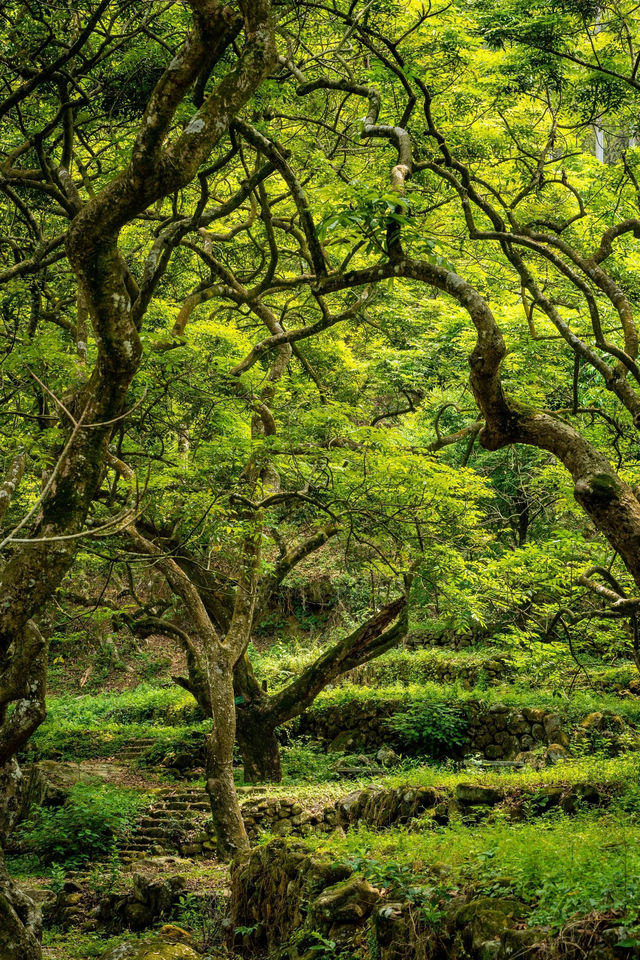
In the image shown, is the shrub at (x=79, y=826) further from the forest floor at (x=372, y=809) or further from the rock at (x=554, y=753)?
the rock at (x=554, y=753)

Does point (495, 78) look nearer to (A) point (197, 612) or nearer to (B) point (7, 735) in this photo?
(A) point (197, 612)

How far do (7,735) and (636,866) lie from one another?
505 centimetres

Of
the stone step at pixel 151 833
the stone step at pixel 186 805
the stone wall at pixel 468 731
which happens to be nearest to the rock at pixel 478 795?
the stone wall at pixel 468 731

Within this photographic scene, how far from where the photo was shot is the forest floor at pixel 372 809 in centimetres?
425

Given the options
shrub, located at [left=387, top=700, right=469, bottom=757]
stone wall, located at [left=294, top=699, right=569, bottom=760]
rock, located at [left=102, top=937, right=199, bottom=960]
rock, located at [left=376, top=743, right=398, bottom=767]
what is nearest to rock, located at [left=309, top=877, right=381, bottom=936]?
rock, located at [left=102, top=937, right=199, bottom=960]

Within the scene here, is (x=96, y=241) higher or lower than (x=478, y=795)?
higher

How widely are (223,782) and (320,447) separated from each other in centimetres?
362

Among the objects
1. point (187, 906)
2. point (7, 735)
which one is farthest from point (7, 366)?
point (187, 906)

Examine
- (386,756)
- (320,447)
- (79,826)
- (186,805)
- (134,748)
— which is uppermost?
(320,447)

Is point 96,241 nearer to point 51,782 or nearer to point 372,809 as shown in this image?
point 372,809

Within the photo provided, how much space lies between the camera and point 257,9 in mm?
3766

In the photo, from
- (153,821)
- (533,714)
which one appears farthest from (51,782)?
(533,714)

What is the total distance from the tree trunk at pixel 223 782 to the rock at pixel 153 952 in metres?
2.33

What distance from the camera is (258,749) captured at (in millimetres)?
10945
